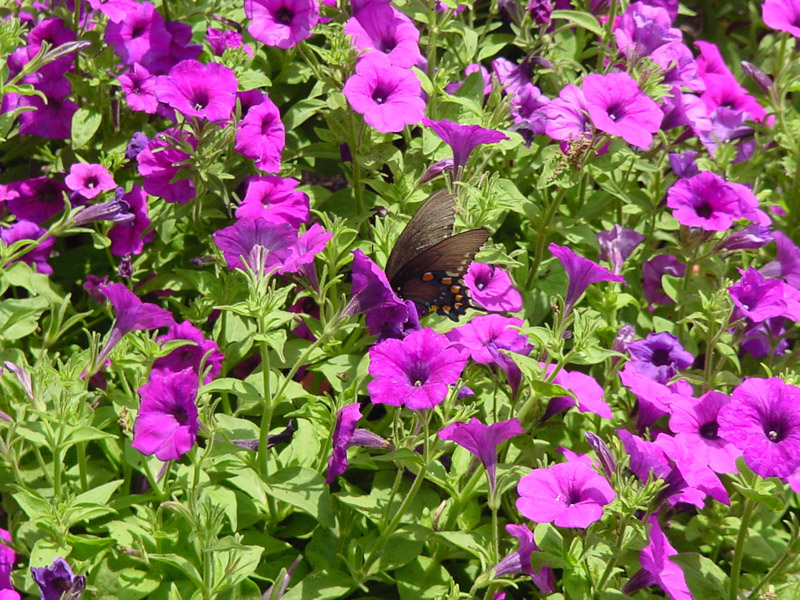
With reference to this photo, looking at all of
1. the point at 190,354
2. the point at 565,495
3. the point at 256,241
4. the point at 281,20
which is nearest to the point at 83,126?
the point at 281,20

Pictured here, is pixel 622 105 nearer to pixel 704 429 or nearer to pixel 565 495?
pixel 704 429

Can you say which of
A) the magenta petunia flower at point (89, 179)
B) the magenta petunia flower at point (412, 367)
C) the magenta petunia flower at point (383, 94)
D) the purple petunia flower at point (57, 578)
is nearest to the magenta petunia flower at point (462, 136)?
the magenta petunia flower at point (383, 94)

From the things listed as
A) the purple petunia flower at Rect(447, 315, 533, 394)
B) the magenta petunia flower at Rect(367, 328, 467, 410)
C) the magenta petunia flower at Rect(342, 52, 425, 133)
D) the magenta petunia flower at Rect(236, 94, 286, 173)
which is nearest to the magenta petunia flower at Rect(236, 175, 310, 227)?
the magenta petunia flower at Rect(236, 94, 286, 173)

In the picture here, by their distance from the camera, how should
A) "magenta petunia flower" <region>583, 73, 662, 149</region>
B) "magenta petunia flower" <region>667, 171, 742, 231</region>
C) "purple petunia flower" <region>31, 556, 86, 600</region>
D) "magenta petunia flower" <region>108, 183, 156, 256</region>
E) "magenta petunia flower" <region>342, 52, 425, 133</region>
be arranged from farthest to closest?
"magenta petunia flower" <region>108, 183, 156, 256</region>, "magenta petunia flower" <region>667, 171, 742, 231</region>, "magenta petunia flower" <region>583, 73, 662, 149</region>, "magenta petunia flower" <region>342, 52, 425, 133</region>, "purple petunia flower" <region>31, 556, 86, 600</region>

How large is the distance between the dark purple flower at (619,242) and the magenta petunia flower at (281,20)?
105 centimetres

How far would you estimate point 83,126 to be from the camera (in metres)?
2.66

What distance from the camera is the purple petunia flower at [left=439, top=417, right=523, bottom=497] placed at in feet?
6.12

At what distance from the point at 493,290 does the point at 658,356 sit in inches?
19.1

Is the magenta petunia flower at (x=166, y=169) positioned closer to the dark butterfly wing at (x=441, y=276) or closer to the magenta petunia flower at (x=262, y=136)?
the magenta petunia flower at (x=262, y=136)

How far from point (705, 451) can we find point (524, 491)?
0.50 m

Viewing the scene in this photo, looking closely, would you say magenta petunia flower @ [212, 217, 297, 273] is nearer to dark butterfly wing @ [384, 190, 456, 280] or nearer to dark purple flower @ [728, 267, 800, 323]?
dark butterfly wing @ [384, 190, 456, 280]

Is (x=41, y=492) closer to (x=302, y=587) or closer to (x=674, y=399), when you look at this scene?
(x=302, y=587)

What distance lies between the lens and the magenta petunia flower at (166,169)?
7.87 ft

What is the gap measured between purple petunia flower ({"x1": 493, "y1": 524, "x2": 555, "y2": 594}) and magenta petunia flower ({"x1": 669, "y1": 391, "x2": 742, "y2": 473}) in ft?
1.40
